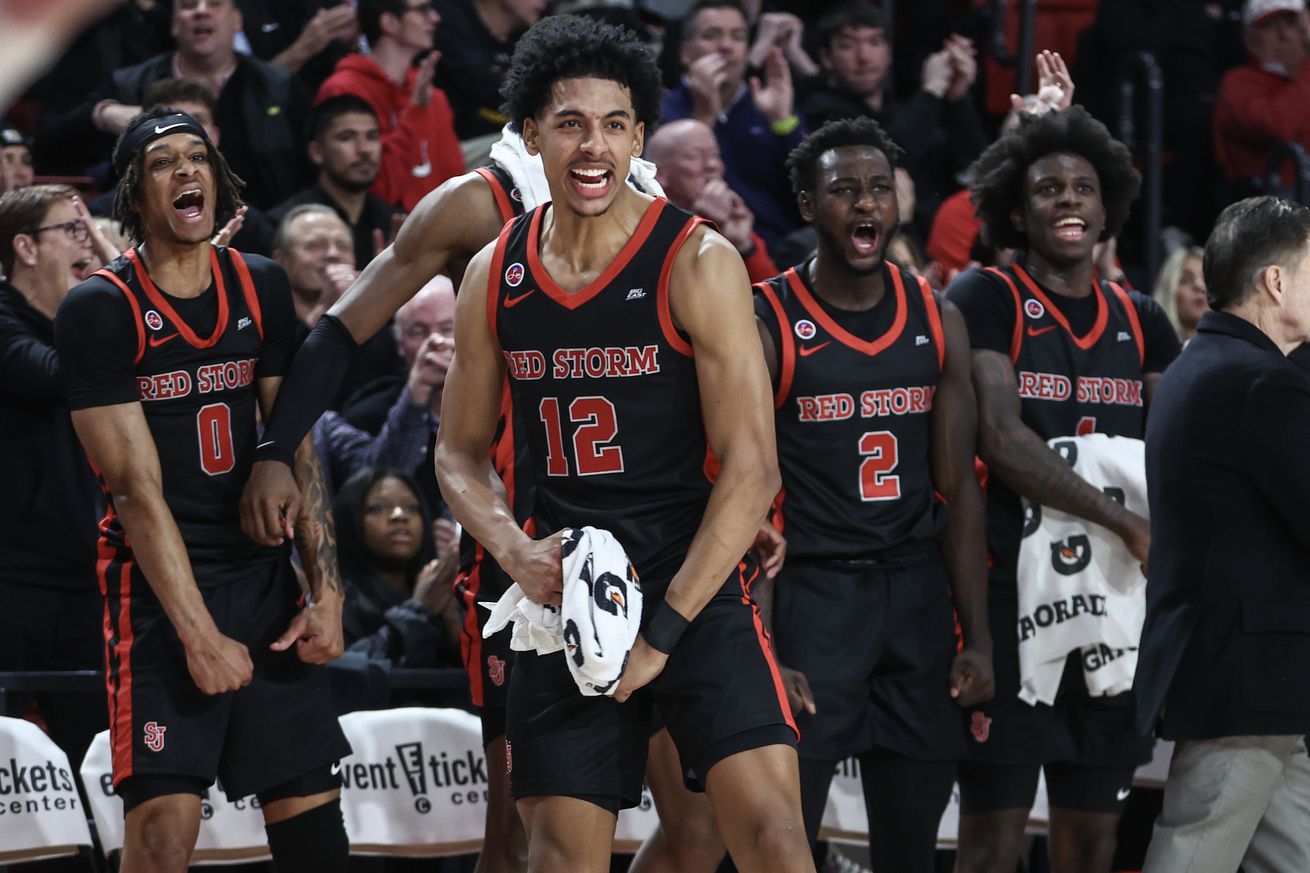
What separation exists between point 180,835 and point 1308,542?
108 inches

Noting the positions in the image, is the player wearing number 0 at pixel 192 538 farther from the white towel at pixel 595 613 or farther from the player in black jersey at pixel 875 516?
the player in black jersey at pixel 875 516

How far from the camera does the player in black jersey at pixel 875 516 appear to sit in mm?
4664

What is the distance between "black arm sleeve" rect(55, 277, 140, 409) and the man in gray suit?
2531 mm

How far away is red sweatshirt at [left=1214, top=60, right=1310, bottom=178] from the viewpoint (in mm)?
9781

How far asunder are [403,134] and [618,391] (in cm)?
471

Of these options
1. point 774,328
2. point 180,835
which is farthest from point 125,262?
point 774,328

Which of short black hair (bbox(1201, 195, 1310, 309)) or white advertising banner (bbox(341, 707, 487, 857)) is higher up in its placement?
short black hair (bbox(1201, 195, 1310, 309))

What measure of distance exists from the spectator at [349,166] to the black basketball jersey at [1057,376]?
323cm

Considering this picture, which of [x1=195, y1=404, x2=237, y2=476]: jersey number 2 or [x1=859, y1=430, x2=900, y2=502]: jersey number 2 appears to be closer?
[x1=195, y1=404, x2=237, y2=476]: jersey number 2

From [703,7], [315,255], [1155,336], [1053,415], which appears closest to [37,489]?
[315,255]

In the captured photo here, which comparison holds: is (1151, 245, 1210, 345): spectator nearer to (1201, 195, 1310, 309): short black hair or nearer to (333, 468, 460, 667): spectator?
(1201, 195, 1310, 309): short black hair

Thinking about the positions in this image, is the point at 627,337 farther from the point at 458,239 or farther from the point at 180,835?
the point at 180,835

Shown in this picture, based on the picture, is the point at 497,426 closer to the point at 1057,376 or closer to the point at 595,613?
the point at 595,613

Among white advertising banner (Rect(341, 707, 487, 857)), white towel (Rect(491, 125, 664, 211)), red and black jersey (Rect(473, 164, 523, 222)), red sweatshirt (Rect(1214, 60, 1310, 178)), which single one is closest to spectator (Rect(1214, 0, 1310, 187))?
red sweatshirt (Rect(1214, 60, 1310, 178))
